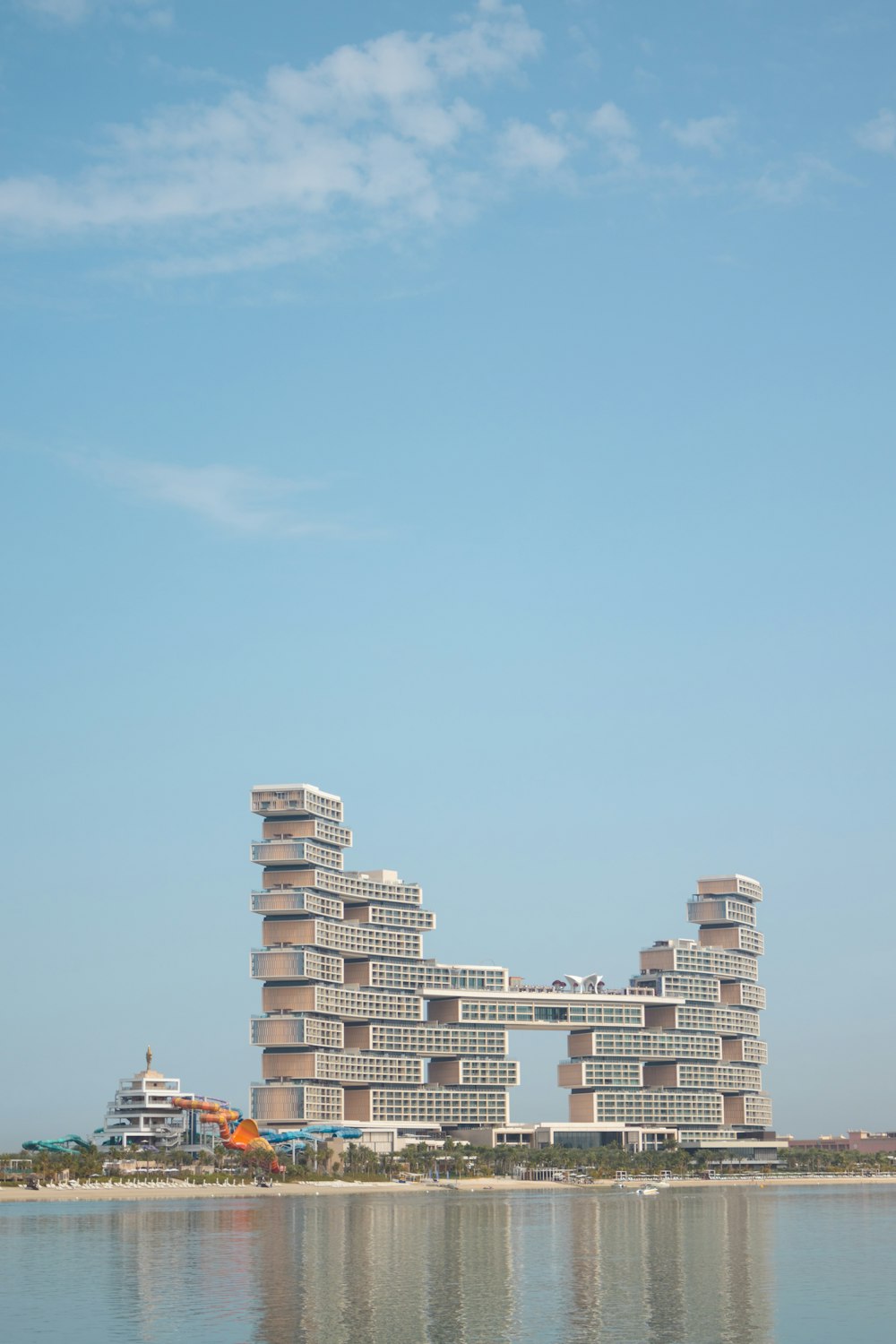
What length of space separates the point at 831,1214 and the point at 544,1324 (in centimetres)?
11936

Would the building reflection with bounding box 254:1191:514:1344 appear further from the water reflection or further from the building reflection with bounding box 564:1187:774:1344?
the building reflection with bounding box 564:1187:774:1344

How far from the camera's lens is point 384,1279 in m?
96.0

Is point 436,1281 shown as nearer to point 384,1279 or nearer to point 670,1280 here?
point 384,1279

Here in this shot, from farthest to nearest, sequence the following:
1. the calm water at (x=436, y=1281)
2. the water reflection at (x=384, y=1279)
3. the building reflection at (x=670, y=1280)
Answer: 1. the building reflection at (x=670, y=1280)
2. the calm water at (x=436, y=1281)
3. the water reflection at (x=384, y=1279)

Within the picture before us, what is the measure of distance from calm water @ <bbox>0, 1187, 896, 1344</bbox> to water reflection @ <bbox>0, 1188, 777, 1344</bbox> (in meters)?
0.21

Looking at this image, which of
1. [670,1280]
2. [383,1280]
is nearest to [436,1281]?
[383,1280]

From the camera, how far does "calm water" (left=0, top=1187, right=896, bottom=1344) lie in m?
76.6

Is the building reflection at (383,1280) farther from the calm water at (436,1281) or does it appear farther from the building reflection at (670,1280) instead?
the building reflection at (670,1280)

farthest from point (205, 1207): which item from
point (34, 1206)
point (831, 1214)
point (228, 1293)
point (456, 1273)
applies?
point (228, 1293)

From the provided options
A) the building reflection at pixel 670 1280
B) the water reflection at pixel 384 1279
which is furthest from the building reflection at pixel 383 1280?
the building reflection at pixel 670 1280

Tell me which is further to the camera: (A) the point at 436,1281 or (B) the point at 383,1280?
(A) the point at 436,1281

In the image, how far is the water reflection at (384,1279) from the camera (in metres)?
76.4

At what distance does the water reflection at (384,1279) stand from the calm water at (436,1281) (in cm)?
21

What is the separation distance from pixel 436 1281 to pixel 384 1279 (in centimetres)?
297
